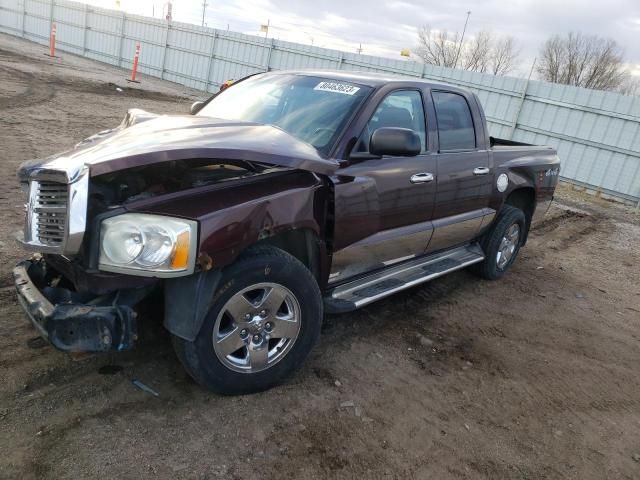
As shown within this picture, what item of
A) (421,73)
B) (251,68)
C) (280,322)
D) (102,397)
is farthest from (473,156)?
(251,68)

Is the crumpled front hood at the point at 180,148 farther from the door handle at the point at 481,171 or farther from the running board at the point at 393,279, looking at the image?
the door handle at the point at 481,171

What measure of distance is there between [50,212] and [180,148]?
66cm

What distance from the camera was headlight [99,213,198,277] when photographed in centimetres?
240

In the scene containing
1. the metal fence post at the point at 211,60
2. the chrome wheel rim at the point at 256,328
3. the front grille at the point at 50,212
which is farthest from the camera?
the metal fence post at the point at 211,60

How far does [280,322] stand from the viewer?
2969 millimetres

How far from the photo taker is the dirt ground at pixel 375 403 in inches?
99.0

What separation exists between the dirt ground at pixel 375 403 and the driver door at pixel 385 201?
2.16 ft

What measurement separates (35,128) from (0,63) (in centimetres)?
988

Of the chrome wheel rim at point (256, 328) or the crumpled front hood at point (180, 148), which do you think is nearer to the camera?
the crumpled front hood at point (180, 148)

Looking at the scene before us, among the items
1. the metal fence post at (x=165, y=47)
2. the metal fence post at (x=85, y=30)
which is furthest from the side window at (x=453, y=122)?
the metal fence post at (x=85, y=30)

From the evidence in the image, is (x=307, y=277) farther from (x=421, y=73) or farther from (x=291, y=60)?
(x=291, y=60)

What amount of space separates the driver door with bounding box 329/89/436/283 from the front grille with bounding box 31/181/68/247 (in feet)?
5.01

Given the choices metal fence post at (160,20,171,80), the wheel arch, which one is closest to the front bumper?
the wheel arch

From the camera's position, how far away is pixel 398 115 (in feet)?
12.8
